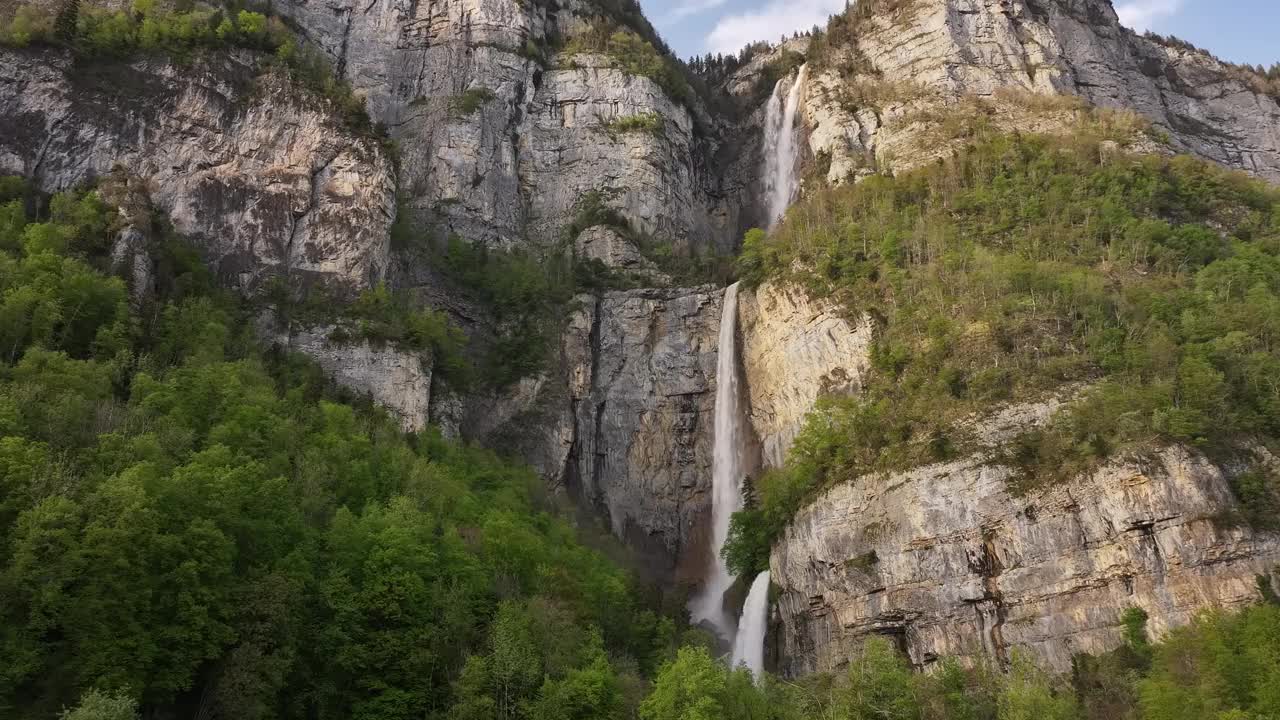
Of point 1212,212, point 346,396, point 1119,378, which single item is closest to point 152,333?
point 346,396

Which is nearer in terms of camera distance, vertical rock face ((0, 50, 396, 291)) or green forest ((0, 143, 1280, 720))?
green forest ((0, 143, 1280, 720))

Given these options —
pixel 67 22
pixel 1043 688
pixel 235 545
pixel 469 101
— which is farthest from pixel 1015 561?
pixel 67 22

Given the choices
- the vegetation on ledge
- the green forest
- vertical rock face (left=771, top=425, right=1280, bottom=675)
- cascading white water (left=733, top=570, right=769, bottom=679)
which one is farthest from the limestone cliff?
the green forest

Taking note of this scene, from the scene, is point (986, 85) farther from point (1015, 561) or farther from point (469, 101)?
point (1015, 561)

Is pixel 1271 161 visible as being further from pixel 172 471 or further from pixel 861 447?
pixel 172 471

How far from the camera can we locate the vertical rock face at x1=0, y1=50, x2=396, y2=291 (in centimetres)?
5500

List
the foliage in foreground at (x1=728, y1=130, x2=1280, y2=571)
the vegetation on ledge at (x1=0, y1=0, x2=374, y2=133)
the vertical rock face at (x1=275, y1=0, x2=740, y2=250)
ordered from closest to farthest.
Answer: the foliage in foreground at (x1=728, y1=130, x2=1280, y2=571), the vegetation on ledge at (x1=0, y1=0, x2=374, y2=133), the vertical rock face at (x1=275, y1=0, x2=740, y2=250)

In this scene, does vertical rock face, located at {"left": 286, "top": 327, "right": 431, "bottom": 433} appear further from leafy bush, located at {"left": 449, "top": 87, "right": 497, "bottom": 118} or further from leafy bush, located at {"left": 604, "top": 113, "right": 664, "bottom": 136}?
leafy bush, located at {"left": 604, "top": 113, "right": 664, "bottom": 136}

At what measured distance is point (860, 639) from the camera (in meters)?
41.2

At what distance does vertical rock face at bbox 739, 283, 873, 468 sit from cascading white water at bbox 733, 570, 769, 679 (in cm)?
813

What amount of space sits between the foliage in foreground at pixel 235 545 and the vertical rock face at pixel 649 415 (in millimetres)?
11237

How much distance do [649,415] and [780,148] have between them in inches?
1141

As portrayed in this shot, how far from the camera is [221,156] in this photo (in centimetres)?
5762

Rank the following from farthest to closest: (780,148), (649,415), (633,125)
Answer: (780,148) < (633,125) < (649,415)
